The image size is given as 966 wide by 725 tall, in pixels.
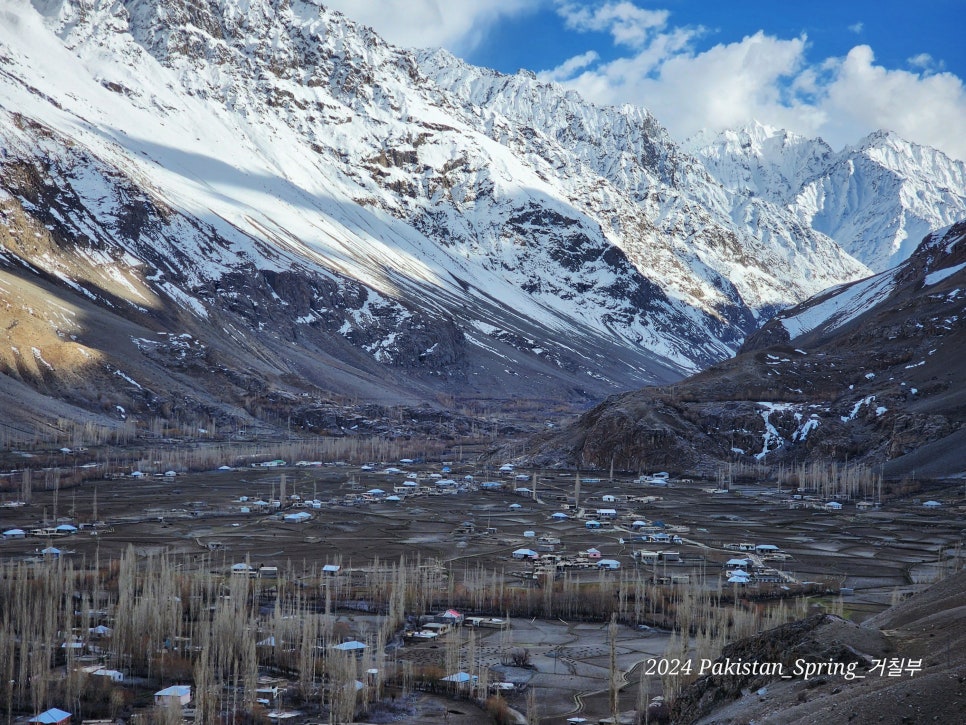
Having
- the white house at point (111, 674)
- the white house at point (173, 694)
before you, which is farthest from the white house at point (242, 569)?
the white house at point (173, 694)

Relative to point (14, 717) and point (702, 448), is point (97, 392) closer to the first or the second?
point (702, 448)

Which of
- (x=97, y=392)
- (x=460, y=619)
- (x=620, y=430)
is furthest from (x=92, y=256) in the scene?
(x=460, y=619)

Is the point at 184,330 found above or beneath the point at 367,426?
above

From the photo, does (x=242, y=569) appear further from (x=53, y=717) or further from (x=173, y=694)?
(x=53, y=717)

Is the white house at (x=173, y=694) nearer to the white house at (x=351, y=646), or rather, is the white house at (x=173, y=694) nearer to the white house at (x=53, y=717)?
the white house at (x=53, y=717)

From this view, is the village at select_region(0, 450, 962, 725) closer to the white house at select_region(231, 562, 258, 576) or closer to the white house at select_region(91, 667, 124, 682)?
the white house at select_region(91, 667, 124, 682)

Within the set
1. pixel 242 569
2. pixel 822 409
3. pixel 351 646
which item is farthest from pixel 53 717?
pixel 822 409
